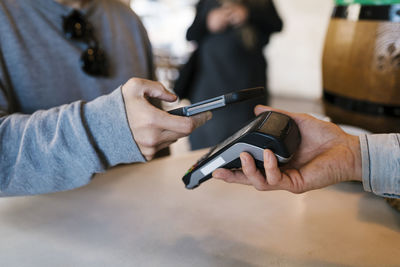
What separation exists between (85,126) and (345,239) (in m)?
0.44

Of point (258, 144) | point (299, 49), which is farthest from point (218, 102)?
point (299, 49)

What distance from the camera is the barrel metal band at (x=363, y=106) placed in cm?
75

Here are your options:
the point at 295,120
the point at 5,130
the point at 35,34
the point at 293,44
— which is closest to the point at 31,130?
the point at 5,130

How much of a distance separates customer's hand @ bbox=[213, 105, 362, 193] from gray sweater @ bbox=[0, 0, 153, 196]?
17cm

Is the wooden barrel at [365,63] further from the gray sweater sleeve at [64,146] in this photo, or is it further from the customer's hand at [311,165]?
the gray sweater sleeve at [64,146]

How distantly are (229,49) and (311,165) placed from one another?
952 mm

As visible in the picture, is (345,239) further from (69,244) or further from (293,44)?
(293,44)

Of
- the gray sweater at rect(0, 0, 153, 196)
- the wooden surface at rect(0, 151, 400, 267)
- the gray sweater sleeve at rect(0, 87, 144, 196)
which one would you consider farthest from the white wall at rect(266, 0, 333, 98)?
the gray sweater sleeve at rect(0, 87, 144, 196)

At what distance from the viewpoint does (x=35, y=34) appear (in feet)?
2.40

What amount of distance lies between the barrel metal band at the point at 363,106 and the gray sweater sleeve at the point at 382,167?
0.26 metres

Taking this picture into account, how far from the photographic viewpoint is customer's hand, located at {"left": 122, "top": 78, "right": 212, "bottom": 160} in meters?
0.47

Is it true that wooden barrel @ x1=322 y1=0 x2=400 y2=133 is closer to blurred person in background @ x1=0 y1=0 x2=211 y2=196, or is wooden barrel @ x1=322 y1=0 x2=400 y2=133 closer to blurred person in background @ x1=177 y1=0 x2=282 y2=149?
blurred person in background @ x1=0 y1=0 x2=211 y2=196

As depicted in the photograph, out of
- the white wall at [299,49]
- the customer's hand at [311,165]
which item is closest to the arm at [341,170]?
the customer's hand at [311,165]

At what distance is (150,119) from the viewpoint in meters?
0.46
